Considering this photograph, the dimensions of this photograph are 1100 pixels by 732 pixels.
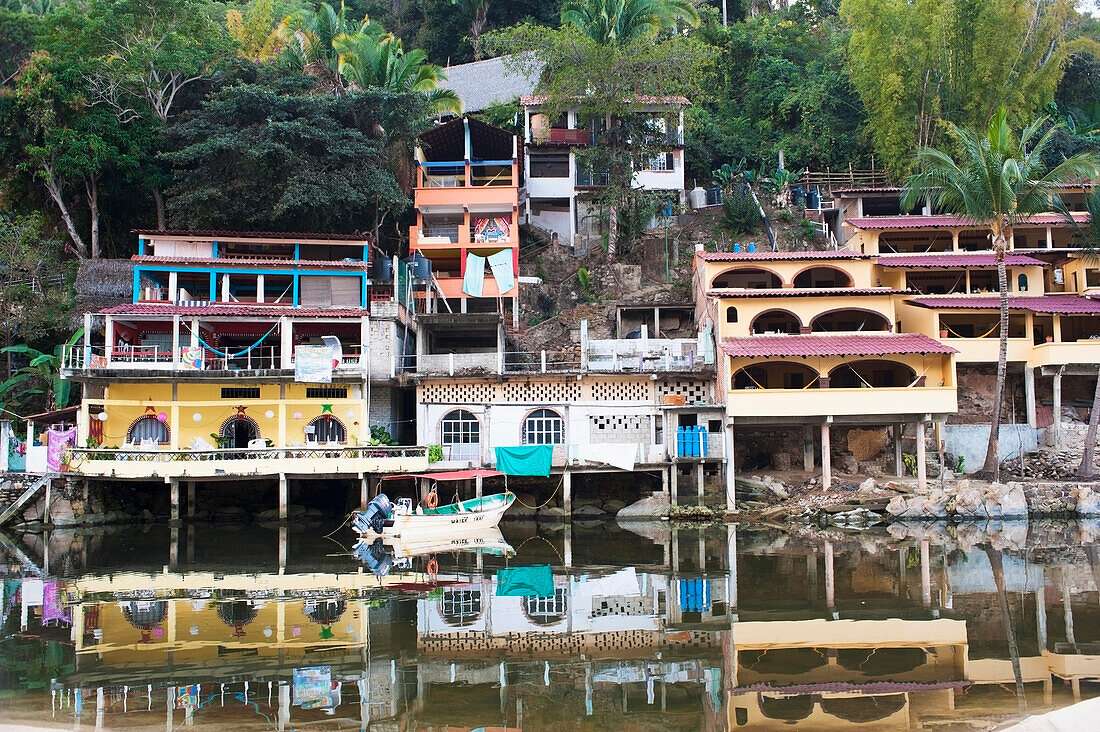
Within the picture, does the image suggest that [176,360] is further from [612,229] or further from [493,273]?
[612,229]

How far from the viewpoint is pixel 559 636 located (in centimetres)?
1520

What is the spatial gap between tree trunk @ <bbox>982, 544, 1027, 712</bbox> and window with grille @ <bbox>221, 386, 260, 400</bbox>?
22.9 metres

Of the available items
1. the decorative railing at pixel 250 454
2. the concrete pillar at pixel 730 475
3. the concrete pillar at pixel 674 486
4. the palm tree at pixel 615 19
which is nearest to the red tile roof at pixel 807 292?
the concrete pillar at pixel 730 475

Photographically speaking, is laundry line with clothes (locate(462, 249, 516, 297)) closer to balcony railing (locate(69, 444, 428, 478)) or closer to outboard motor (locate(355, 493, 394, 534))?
balcony railing (locate(69, 444, 428, 478))

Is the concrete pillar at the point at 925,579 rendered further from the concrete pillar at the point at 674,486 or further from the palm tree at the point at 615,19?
the palm tree at the point at 615,19

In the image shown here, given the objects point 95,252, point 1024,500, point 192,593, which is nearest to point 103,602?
point 192,593

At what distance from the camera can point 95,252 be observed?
36.1 meters

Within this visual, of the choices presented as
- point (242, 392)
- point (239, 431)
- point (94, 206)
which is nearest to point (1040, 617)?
point (242, 392)

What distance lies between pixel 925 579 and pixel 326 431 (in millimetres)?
20003

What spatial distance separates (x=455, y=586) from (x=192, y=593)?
5.41m

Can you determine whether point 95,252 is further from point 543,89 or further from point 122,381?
point 543,89

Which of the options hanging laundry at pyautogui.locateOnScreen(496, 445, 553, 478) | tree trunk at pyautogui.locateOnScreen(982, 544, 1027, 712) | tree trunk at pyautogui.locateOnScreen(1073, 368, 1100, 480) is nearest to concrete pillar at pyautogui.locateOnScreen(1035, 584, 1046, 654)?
tree trunk at pyautogui.locateOnScreen(982, 544, 1027, 712)

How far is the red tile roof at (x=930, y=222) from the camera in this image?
3738 cm

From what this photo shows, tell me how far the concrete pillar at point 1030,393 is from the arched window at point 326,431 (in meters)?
24.0
